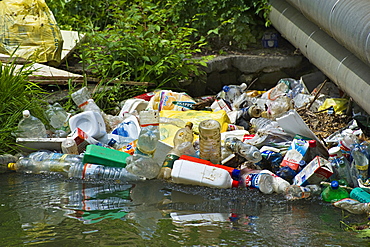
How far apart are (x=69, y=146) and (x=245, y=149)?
1.51m

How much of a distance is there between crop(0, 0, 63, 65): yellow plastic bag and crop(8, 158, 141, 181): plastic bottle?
6.83ft

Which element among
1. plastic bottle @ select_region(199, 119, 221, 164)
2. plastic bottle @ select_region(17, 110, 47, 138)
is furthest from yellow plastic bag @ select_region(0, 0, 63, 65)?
plastic bottle @ select_region(199, 119, 221, 164)

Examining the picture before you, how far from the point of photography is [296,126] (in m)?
3.95

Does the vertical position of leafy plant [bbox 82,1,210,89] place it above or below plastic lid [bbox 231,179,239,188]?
above

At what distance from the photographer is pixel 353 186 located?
356 centimetres

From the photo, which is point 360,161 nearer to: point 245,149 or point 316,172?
point 316,172

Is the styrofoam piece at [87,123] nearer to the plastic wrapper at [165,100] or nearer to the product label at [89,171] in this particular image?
the product label at [89,171]

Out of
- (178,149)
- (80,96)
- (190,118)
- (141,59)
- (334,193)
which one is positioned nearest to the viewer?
(334,193)

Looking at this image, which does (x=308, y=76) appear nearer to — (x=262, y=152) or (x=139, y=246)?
(x=262, y=152)

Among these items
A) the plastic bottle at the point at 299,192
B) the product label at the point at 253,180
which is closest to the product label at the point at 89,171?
the product label at the point at 253,180

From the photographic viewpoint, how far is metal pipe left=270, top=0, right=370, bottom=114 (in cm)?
438

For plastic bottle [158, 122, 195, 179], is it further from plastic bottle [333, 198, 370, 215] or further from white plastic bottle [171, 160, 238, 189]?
plastic bottle [333, 198, 370, 215]

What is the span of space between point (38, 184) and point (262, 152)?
1.82 metres

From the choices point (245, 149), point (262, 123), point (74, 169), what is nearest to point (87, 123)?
point (74, 169)
